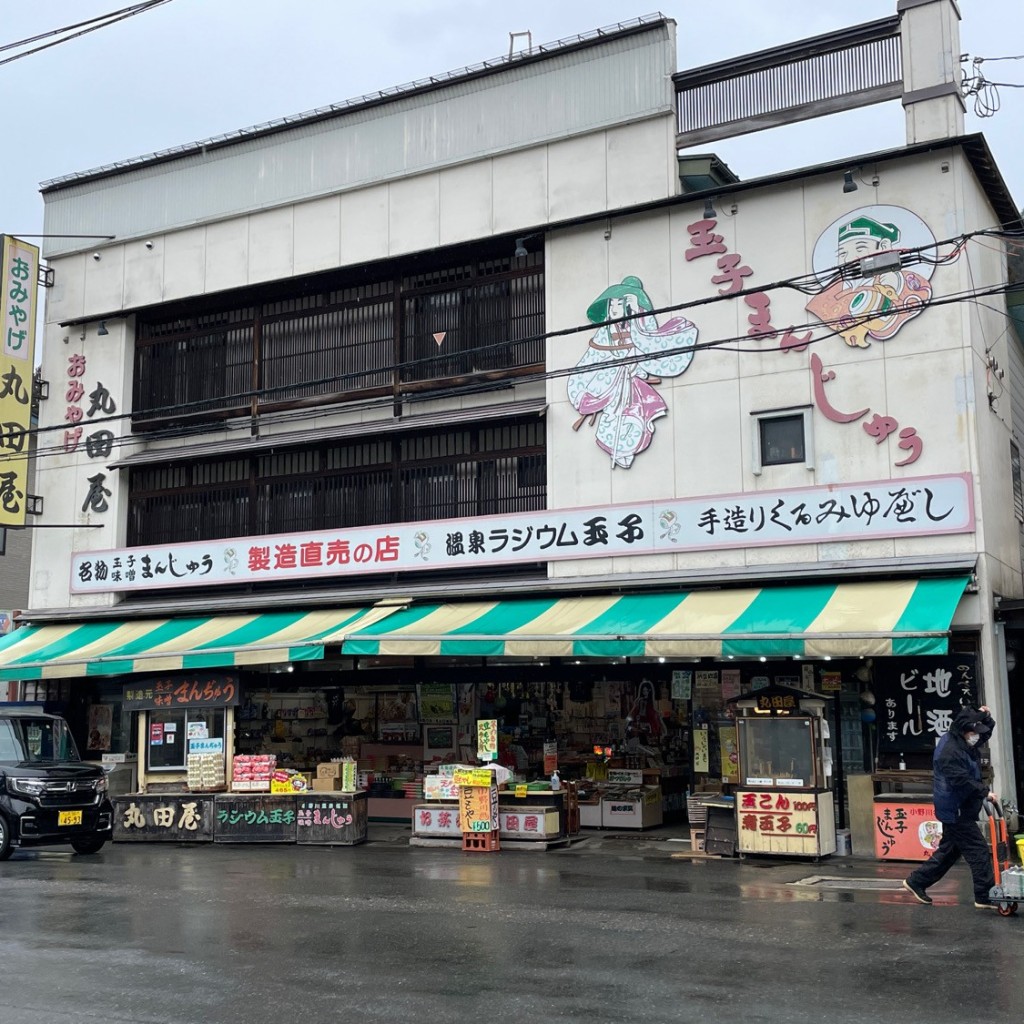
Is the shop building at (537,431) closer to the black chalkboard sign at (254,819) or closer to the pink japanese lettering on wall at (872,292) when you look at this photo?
the pink japanese lettering on wall at (872,292)

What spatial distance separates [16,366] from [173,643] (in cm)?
646

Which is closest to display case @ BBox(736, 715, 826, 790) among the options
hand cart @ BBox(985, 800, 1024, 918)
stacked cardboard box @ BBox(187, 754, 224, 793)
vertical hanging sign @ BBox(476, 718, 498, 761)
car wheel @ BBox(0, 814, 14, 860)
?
vertical hanging sign @ BBox(476, 718, 498, 761)

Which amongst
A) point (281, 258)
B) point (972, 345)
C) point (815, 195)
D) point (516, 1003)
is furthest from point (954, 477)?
point (281, 258)

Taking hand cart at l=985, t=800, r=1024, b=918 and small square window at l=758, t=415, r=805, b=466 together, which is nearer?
hand cart at l=985, t=800, r=1024, b=918

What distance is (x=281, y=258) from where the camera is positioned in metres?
23.3

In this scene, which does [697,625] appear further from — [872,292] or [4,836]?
[4,836]

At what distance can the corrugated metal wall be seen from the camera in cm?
2030

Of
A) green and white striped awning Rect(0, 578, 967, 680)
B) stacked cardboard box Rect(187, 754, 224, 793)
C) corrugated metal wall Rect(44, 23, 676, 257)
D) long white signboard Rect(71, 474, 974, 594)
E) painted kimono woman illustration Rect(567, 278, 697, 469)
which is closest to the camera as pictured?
green and white striped awning Rect(0, 578, 967, 680)

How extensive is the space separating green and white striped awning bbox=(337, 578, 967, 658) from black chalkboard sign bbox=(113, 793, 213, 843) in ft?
12.4

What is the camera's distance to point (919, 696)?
17.3 metres

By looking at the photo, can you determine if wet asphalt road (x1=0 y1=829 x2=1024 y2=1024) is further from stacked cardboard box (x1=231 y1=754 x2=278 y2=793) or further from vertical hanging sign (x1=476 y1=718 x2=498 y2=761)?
stacked cardboard box (x1=231 y1=754 x2=278 y2=793)

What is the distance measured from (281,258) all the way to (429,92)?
4085 millimetres

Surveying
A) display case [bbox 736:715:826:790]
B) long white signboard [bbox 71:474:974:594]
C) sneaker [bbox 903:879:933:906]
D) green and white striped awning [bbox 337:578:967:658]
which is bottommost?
sneaker [bbox 903:879:933:906]

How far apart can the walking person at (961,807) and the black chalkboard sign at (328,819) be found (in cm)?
933
